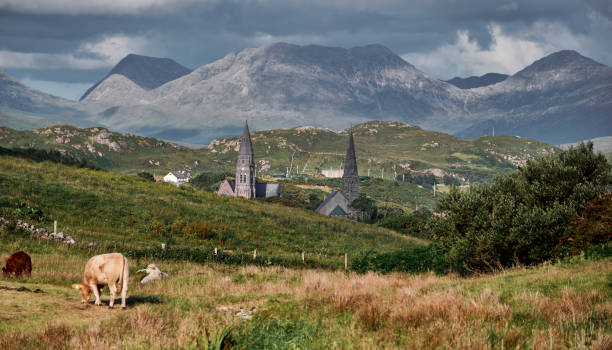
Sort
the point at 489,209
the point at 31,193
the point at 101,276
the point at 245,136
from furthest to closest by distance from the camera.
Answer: the point at 245,136 → the point at 31,193 → the point at 489,209 → the point at 101,276

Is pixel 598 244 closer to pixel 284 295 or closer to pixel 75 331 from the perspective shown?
pixel 284 295

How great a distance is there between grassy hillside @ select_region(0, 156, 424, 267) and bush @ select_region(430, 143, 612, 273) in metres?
11.7

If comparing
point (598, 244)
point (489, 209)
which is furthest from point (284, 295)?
point (489, 209)

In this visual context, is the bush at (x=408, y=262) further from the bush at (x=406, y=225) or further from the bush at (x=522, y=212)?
the bush at (x=406, y=225)

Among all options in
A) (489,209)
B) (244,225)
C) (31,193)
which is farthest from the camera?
(244,225)

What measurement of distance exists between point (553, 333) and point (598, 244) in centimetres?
1889

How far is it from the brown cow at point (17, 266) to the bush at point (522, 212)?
2270 cm

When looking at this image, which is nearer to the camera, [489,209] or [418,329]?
[418,329]

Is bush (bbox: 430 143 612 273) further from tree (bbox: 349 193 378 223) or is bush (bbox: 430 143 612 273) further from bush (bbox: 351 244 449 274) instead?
tree (bbox: 349 193 378 223)

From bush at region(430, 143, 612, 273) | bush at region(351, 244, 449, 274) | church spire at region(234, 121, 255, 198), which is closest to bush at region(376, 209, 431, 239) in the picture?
bush at region(430, 143, 612, 273)

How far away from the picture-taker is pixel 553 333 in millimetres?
10719

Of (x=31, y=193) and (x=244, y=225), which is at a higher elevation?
Answer: (x=31, y=193)

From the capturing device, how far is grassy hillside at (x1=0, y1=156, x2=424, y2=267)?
145 ft

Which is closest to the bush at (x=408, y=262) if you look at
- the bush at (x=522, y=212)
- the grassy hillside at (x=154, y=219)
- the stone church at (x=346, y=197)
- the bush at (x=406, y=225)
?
the bush at (x=522, y=212)
